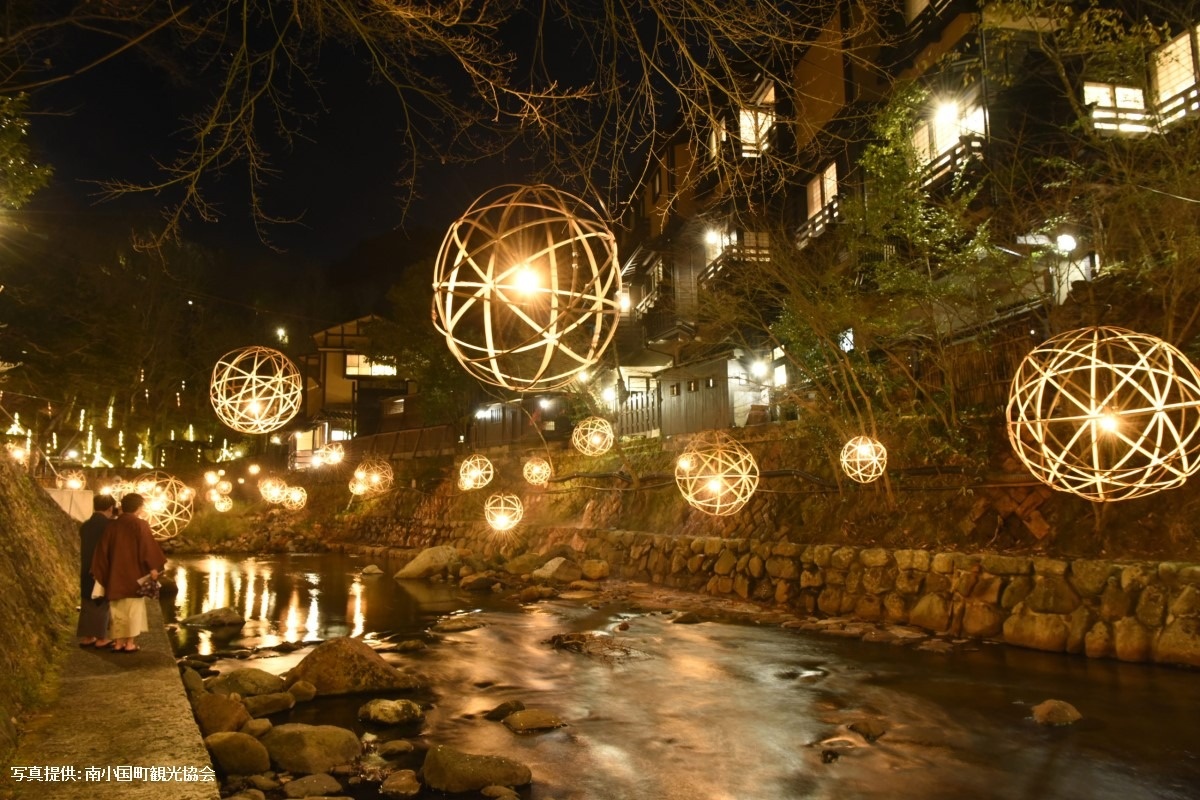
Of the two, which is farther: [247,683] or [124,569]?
[247,683]

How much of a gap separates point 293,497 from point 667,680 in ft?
77.8

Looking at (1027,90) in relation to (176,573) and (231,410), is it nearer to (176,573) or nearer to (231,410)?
(231,410)

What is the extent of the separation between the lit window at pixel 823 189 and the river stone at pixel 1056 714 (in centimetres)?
1676

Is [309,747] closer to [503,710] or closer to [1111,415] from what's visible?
[503,710]

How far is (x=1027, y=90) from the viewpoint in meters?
18.2

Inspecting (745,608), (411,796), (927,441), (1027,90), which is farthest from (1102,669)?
(1027,90)

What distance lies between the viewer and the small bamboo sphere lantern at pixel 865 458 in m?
14.3

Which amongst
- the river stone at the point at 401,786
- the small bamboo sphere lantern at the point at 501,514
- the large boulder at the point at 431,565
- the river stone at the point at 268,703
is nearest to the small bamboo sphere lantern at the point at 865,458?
the small bamboo sphere lantern at the point at 501,514

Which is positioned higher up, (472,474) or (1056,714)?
(472,474)

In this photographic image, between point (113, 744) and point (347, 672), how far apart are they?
5305 millimetres

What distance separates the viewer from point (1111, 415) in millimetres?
7703

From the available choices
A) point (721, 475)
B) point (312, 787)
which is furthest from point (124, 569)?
point (721, 475)

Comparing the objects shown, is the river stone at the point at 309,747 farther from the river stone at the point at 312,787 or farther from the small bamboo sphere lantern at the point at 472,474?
the small bamboo sphere lantern at the point at 472,474

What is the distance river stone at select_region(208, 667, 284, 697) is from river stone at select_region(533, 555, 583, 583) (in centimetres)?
1123
